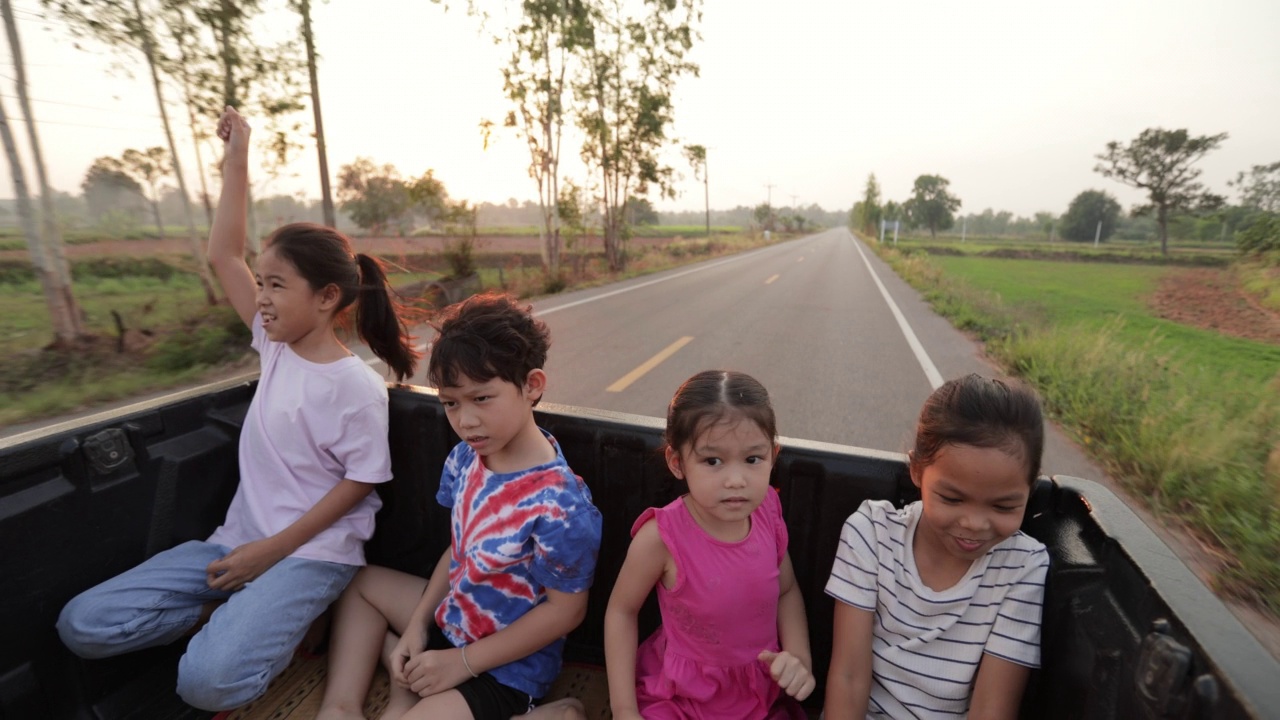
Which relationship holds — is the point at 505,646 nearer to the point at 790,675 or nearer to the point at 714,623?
the point at 714,623

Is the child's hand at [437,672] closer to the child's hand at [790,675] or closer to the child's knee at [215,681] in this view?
the child's knee at [215,681]

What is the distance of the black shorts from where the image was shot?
1522 millimetres

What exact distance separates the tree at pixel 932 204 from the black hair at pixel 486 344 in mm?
109005

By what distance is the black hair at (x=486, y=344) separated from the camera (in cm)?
154

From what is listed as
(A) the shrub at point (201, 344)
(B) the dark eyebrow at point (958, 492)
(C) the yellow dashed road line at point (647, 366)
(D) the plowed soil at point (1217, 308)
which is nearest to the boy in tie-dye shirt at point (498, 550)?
(B) the dark eyebrow at point (958, 492)

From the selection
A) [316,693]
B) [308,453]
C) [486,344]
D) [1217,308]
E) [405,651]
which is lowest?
[1217,308]

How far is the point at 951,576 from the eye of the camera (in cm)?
142

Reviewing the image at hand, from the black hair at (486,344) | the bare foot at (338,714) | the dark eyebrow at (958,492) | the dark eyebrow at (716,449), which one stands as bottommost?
the bare foot at (338,714)

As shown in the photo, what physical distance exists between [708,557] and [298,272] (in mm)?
1463

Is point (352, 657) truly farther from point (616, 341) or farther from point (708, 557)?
point (616, 341)

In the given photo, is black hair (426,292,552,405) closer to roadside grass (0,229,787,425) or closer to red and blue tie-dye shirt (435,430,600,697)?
red and blue tie-dye shirt (435,430,600,697)

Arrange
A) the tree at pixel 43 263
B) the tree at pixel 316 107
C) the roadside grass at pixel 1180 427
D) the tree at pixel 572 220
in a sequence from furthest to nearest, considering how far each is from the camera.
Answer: the tree at pixel 572 220 < the tree at pixel 316 107 < the tree at pixel 43 263 < the roadside grass at pixel 1180 427

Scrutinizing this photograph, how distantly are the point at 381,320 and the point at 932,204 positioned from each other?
110 metres

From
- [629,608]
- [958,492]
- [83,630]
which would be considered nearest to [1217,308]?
[958,492]
